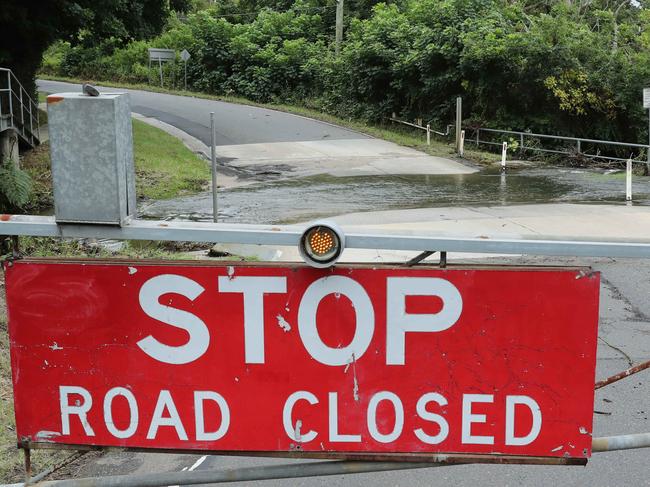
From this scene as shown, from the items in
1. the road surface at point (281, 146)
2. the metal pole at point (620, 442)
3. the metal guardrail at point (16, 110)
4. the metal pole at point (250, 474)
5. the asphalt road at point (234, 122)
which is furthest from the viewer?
the asphalt road at point (234, 122)

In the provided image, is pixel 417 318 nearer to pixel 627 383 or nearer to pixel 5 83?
pixel 627 383

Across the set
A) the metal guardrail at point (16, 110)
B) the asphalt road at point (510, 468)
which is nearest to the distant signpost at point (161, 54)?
the metal guardrail at point (16, 110)

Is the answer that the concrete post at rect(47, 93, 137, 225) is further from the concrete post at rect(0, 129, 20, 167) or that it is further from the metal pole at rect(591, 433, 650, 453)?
the concrete post at rect(0, 129, 20, 167)

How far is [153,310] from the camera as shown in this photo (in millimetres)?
2498

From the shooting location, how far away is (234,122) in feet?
99.0

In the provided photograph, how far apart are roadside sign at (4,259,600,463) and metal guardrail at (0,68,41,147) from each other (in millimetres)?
14483

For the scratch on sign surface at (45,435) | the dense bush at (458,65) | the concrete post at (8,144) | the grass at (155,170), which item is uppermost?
the dense bush at (458,65)

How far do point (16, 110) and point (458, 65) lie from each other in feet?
54.3

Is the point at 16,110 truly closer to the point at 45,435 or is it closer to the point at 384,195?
the point at 384,195

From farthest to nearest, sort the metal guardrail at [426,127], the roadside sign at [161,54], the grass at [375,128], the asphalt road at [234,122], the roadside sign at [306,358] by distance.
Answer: the roadside sign at [161,54]
the metal guardrail at [426,127]
the asphalt road at [234,122]
the grass at [375,128]
the roadside sign at [306,358]

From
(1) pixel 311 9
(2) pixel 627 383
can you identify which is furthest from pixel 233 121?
(2) pixel 627 383

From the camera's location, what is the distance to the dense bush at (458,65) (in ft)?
88.4

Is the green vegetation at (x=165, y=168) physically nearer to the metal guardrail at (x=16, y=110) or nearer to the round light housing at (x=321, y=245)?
the metal guardrail at (x=16, y=110)

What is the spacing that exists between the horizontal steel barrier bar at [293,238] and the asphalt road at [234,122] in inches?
901
